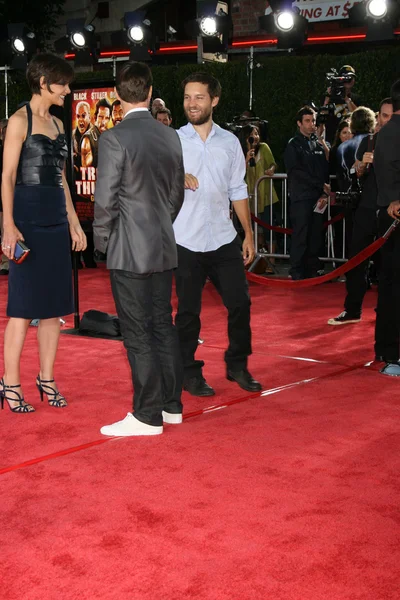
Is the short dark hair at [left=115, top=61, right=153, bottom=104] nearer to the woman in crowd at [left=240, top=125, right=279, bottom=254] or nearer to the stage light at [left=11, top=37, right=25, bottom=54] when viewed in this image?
the woman in crowd at [left=240, top=125, right=279, bottom=254]

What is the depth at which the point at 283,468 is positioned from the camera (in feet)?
13.0

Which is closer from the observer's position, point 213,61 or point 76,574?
point 76,574

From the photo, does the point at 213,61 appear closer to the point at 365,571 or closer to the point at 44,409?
the point at 44,409

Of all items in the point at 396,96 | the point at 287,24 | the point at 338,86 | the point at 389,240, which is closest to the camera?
the point at 396,96

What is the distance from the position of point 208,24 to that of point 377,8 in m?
2.39

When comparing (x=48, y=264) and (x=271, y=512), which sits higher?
(x=48, y=264)

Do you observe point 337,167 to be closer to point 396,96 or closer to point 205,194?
point 396,96

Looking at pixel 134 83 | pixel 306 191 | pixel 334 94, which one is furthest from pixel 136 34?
pixel 134 83

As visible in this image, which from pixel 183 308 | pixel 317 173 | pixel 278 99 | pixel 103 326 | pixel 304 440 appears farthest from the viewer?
pixel 278 99

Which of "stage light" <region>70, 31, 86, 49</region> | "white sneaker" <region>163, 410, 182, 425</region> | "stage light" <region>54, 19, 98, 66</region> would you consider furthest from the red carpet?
"stage light" <region>70, 31, 86, 49</region>

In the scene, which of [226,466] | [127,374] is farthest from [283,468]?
[127,374]

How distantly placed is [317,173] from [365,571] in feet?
24.3

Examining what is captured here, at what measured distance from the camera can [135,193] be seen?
4.27 meters

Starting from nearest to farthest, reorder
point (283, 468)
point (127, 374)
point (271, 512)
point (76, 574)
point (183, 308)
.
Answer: point (76, 574)
point (271, 512)
point (283, 468)
point (183, 308)
point (127, 374)
